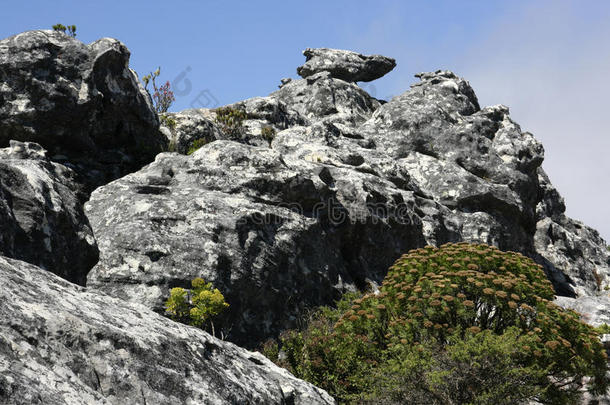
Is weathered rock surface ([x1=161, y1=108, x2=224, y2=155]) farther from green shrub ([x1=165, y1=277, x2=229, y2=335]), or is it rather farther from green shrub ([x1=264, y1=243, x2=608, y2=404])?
green shrub ([x1=264, y1=243, x2=608, y2=404])

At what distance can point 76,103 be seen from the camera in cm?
1526

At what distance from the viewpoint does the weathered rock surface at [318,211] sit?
12.0 m

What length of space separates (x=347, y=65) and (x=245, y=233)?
27.5m

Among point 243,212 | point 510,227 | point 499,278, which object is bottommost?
point 499,278

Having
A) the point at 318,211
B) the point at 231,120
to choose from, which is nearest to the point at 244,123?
the point at 231,120

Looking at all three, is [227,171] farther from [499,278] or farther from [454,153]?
[454,153]

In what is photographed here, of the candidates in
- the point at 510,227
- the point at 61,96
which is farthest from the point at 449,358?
the point at 510,227

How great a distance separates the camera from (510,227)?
80.5ft

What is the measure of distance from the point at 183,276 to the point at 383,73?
102 feet

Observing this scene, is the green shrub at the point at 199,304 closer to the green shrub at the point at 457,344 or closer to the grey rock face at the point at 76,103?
the green shrub at the point at 457,344

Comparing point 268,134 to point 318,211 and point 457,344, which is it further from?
point 457,344

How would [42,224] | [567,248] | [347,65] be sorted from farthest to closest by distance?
[347,65], [567,248], [42,224]

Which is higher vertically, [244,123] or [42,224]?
[244,123]

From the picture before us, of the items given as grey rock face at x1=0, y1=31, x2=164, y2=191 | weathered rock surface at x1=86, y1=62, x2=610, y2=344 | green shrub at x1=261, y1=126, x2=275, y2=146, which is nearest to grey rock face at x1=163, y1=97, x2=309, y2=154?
green shrub at x1=261, y1=126, x2=275, y2=146
